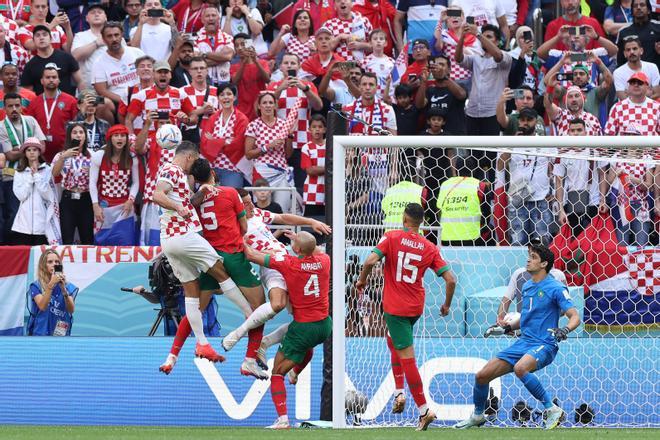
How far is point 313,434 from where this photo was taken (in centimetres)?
1059

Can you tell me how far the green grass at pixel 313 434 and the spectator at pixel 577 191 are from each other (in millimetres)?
2666

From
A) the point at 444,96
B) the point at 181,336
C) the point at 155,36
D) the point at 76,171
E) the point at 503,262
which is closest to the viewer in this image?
the point at 181,336

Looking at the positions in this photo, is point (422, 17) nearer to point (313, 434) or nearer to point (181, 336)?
point (181, 336)

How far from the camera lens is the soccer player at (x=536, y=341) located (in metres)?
11.4

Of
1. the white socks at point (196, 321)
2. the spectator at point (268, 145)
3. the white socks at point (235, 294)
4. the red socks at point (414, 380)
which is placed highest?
the spectator at point (268, 145)

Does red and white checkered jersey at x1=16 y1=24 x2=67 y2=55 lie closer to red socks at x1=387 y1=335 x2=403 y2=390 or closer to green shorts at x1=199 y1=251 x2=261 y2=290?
green shorts at x1=199 y1=251 x2=261 y2=290

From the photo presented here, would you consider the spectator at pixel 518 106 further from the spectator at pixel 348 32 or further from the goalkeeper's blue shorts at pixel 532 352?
the goalkeeper's blue shorts at pixel 532 352

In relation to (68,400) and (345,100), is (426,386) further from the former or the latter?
(345,100)

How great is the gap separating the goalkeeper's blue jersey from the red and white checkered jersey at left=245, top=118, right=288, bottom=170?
5.83 meters

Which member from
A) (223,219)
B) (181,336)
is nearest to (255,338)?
(181,336)

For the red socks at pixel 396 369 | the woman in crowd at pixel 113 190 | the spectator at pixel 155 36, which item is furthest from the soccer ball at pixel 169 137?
the spectator at pixel 155 36

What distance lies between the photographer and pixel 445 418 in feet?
41.4

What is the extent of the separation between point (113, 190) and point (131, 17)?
392cm

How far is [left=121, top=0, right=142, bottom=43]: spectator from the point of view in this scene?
1902 cm
